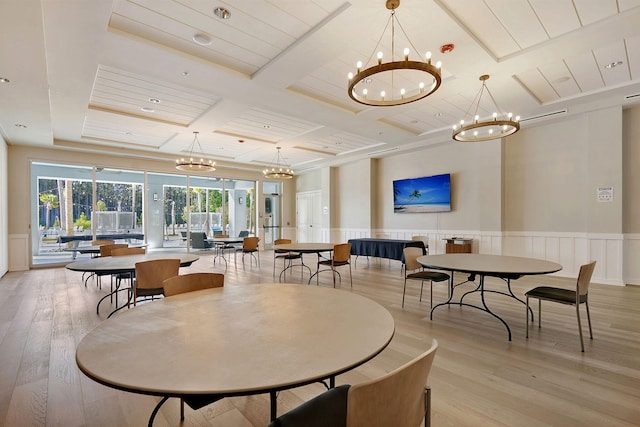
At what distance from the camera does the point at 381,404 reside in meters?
0.76

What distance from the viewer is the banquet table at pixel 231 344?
32.8 inches

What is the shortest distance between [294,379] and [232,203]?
1089cm

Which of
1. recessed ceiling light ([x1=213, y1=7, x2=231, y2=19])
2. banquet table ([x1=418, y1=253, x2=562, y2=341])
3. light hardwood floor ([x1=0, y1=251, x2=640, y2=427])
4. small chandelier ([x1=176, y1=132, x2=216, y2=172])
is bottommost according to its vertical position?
light hardwood floor ([x1=0, y1=251, x2=640, y2=427])

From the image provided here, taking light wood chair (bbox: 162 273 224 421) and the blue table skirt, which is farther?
the blue table skirt

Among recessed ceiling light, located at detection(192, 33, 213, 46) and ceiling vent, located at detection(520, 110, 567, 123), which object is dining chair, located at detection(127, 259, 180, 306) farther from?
ceiling vent, located at detection(520, 110, 567, 123)

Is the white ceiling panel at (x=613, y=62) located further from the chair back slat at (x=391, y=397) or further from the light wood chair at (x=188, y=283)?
the light wood chair at (x=188, y=283)

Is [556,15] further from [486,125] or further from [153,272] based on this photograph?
[153,272]

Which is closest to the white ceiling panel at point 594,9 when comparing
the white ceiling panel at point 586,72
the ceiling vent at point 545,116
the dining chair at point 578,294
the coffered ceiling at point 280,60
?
the coffered ceiling at point 280,60

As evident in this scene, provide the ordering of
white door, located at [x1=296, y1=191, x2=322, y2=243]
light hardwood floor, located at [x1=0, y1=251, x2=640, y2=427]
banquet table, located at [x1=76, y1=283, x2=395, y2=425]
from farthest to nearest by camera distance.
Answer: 1. white door, located at [x1=296, y1=191, x2=322, y2=243]
2. light hardwood floor, located at [x1=0, y1=251, x2=640, y2=427]
3. banquet table, located at [x1=76, y1=283, x2=395, y2=425]

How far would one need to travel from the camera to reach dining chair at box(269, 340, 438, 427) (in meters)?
0.71

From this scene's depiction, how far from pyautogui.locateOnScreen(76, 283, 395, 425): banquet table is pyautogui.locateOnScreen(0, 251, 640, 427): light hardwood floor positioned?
129 mm

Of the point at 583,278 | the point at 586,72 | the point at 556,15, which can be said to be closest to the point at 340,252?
the point at 583,278

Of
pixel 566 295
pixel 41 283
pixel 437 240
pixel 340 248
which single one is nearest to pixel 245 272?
pixel 340 248

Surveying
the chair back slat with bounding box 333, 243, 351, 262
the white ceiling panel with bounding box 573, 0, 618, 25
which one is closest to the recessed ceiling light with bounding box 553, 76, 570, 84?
the white ceiling panel with bounding box 573, 0, 618, 25
